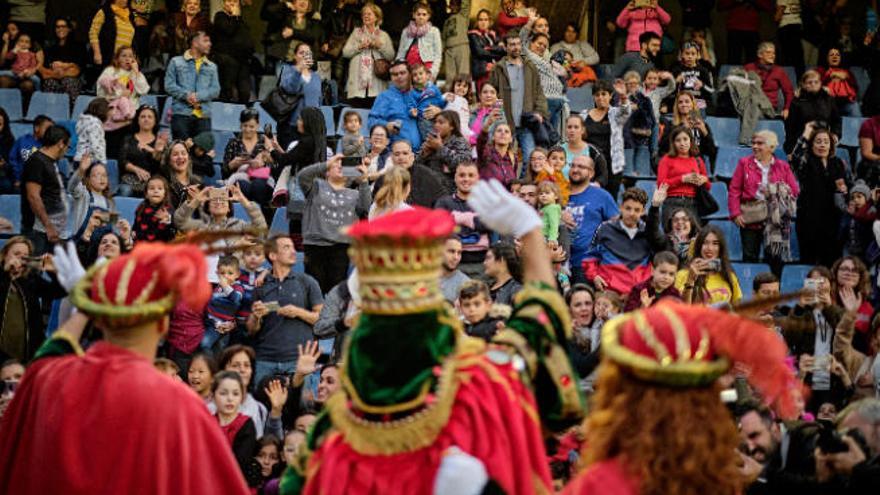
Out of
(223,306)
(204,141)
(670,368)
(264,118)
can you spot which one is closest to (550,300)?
(670,368)

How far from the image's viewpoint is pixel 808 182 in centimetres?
1362

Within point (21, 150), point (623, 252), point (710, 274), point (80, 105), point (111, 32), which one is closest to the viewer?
point (710, 274)

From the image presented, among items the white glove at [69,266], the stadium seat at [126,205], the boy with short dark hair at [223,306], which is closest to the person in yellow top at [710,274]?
the boy with short dark hair at [223,306]

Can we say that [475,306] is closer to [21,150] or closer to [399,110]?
[399,110]

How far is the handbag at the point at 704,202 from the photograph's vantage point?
509 inches

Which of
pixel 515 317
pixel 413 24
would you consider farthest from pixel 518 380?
pixel 413 24

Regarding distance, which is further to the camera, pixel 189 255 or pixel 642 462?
pixel 189 255

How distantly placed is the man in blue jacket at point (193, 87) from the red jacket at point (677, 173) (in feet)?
14.3

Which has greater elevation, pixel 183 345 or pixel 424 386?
pixel 424 386

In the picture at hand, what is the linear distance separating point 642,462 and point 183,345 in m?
6.63

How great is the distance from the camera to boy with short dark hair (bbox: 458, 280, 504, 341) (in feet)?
30.3

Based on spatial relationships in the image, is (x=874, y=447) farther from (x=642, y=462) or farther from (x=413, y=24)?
(x=413, y=24)

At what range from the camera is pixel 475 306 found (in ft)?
30.6

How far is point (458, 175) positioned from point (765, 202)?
3.15 meters
